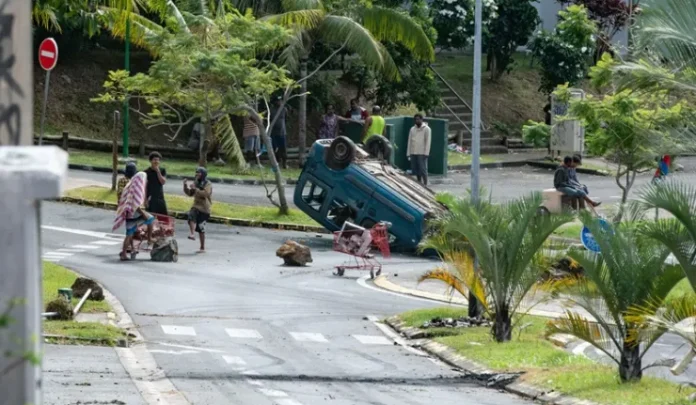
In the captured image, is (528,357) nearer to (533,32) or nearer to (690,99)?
(690,99)

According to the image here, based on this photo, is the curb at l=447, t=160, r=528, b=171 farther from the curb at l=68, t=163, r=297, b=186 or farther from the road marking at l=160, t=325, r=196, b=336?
the road marking at l=160, t=325, r=196, b=336

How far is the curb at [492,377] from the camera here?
45.2 ft

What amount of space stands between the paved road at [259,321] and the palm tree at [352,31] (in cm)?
843

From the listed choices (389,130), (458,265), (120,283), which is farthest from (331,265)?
(389,130)

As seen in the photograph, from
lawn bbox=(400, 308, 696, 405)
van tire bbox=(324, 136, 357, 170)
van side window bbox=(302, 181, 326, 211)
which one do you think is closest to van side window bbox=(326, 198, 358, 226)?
van side window bbox=(302, 181, 326, 211)

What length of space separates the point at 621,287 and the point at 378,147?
1484 centimetres

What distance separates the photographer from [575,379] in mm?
14219

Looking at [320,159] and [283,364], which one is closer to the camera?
[283,364]

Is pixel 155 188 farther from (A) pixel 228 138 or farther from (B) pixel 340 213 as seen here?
(A) pixel 228 138

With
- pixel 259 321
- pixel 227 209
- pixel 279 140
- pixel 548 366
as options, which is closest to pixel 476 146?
pixel 259 321

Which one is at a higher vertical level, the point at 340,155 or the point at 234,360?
the point at 340,155

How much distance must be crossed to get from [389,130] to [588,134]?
27.1ft

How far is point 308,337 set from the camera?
17.6 metres

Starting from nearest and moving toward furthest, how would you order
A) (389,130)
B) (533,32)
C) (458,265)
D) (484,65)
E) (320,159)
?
(458,265), (320,159), (389,130), (533,32), (484,65)
